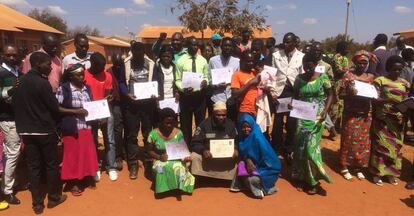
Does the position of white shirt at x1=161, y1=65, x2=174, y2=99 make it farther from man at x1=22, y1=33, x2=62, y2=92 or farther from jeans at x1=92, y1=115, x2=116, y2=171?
man at x1=22, y1=33, x2=62, y2=92

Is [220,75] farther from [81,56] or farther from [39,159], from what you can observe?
[39,159]

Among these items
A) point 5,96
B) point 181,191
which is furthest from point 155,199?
point 5,96

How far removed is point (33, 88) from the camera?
4.18 m

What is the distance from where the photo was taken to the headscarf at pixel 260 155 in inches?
204

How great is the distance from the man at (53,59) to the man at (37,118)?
2.77 feet

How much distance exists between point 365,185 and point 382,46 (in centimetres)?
375

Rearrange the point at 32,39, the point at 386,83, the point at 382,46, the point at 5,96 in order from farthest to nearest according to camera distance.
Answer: the point at 32,39, the point at 382,46, the point at 386,83, the point at 5,96

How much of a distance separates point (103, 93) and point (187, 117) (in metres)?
1.52

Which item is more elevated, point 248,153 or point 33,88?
point 33,88

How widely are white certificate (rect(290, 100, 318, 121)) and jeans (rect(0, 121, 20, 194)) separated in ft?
13.1

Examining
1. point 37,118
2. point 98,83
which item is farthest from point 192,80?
point 37,118

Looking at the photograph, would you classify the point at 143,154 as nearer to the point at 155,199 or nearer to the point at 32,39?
the point at 155,199

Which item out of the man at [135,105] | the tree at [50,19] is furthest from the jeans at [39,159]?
the tree at [50,19]

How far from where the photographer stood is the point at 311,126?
513cm
